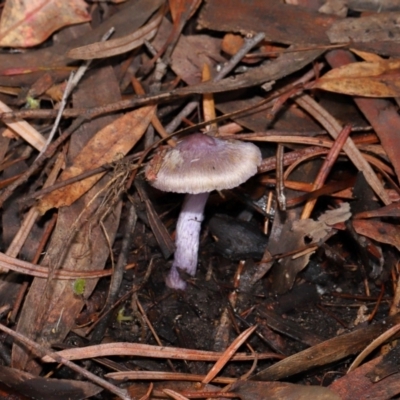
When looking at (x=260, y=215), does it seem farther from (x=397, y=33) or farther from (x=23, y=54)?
(x=23, y=54)

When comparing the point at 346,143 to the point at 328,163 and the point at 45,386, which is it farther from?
the point at 45,386

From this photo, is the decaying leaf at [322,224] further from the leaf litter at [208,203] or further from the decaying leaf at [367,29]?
the decaying leaf at [367,29]

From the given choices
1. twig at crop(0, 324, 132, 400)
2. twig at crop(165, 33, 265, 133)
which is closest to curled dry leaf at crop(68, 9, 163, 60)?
twig at crop(165, 33, 265, 133)

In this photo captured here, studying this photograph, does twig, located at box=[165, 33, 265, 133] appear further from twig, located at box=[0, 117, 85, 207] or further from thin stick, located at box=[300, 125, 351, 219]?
thin stick, located at box=[300, 125, 351, 219]

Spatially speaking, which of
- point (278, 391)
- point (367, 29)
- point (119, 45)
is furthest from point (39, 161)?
point (367, 29)

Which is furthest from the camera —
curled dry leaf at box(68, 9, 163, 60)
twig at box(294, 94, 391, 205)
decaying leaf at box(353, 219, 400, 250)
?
curled dry leaf at box(68, 9, 163, 60)

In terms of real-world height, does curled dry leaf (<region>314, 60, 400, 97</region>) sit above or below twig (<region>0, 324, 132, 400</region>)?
above

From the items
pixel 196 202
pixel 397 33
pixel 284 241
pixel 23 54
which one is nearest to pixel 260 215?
pixel 284 241
